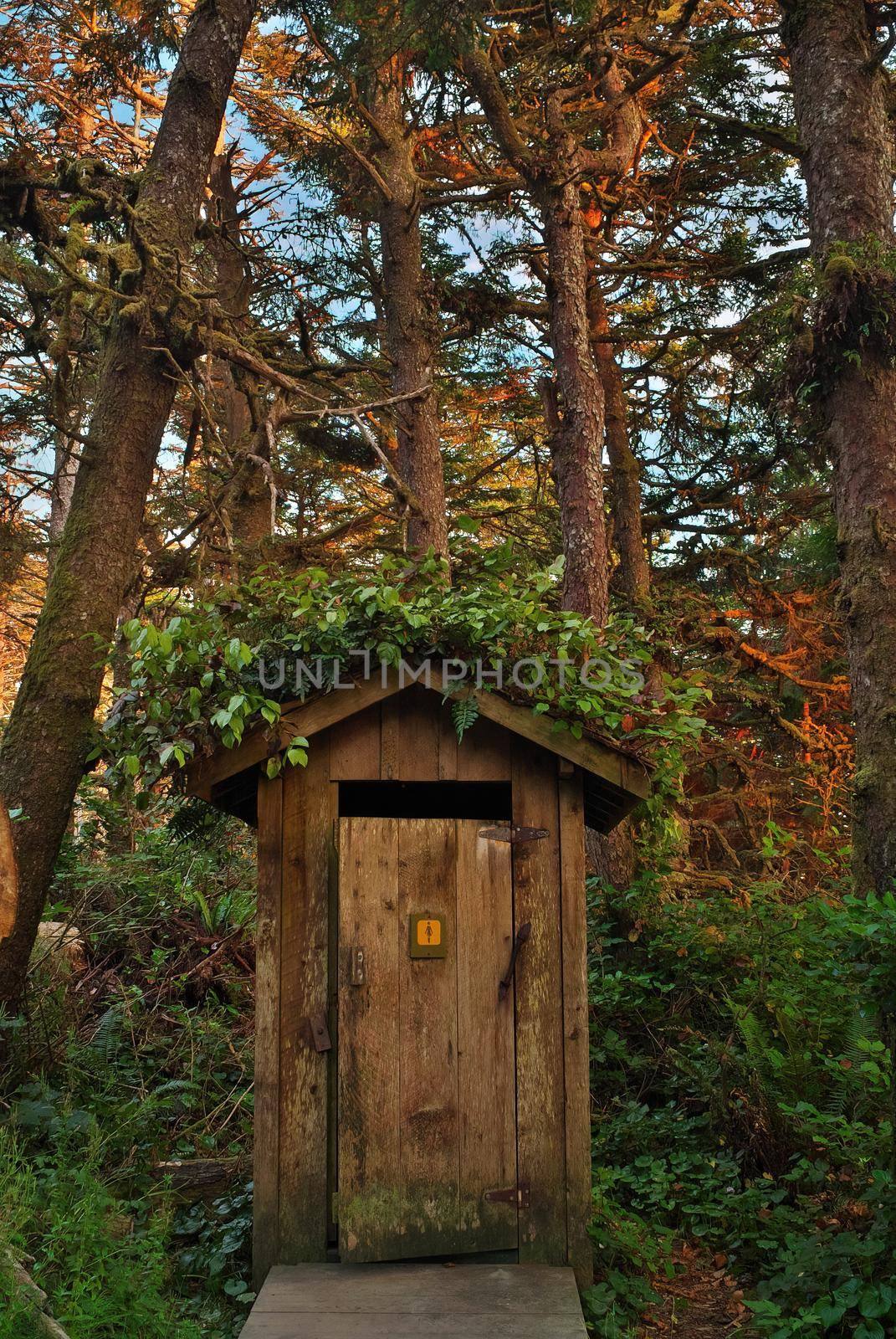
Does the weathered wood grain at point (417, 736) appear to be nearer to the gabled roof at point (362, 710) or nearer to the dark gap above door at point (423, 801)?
the gabled roof at point (362, 710)

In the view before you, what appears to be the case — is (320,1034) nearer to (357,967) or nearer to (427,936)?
(357,967)

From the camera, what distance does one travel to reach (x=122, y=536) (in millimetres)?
5773

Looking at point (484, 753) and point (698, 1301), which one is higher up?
point (484, 753)

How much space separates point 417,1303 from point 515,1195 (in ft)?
2.14

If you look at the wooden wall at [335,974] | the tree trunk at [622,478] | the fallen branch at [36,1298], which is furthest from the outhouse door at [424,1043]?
the tree trunk at [622,478]

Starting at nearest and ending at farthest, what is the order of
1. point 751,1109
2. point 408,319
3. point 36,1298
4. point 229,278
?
point 36,1298
point 751,1109
point 408,319
point 229,278

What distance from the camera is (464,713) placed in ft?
14.5

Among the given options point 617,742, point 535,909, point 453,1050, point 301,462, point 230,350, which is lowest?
point 453,1050

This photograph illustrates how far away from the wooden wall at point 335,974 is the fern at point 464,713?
0.27 m

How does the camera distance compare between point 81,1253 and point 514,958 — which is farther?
point 514,958

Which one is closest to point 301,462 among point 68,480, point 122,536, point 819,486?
point 68,480

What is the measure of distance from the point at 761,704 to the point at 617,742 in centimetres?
632

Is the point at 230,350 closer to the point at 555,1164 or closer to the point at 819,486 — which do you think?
the point at 555,1164

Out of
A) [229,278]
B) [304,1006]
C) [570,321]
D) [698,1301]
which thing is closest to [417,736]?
[304,1006]
